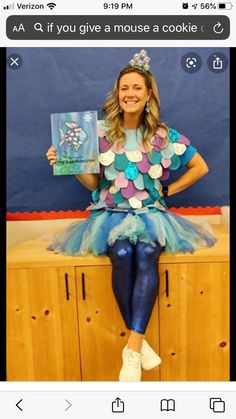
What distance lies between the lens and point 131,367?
70cm

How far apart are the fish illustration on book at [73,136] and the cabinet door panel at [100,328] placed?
286mm

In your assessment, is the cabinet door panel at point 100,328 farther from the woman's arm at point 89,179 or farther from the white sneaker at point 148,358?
the woman's arm at point 89,179

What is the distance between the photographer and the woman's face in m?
0.79

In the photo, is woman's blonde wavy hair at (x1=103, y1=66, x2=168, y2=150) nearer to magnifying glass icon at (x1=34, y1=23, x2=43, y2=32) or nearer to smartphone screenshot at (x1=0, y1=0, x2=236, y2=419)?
smartphone screenshot at (x1=0, y1=0, x2=236, y2=419)

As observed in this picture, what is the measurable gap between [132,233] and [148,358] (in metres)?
0.28

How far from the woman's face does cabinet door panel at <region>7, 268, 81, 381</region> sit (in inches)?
16.1

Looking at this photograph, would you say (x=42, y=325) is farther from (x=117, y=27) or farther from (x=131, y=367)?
(x=117, y=27)

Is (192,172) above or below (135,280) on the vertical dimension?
above

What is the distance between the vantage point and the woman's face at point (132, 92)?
2.60ft
